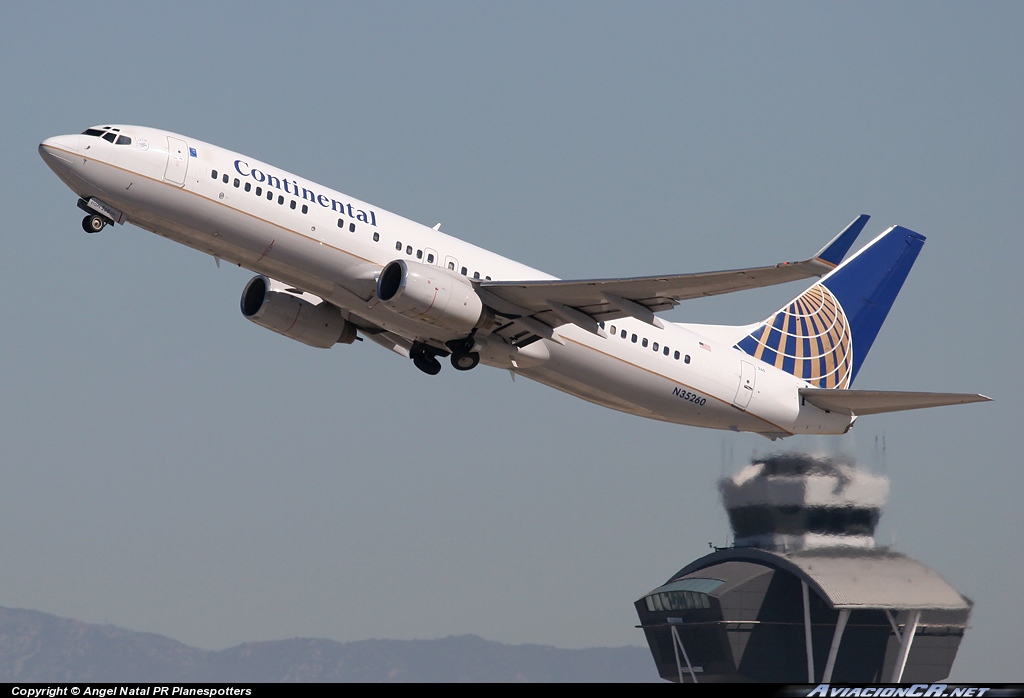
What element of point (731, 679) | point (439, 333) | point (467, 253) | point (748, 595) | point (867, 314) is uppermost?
point (867, 314)

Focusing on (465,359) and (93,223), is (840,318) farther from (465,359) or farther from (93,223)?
(93,223)

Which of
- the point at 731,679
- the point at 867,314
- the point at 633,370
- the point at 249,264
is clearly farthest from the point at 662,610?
the point at 249,264

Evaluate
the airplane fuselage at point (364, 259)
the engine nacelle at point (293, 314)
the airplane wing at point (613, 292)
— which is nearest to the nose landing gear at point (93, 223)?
the airplane fuselage at point (364, 259)

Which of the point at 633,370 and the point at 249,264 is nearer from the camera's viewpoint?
the point at 249,264

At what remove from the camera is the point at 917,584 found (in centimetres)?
5044

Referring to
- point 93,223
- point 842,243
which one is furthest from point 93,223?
point 842,243

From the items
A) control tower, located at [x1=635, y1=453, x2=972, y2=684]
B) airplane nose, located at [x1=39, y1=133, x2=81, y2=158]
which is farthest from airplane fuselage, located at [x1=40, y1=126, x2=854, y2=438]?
control tower, located at [x1=635, y1=453, x2=972, y2=684]

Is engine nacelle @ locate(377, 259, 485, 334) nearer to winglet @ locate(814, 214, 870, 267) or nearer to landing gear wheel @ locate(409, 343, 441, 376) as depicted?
landing gear wheel @ locate(409, 343, 441, 376)

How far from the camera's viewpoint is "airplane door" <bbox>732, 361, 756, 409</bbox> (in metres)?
35.5

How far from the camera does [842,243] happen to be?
100 feet

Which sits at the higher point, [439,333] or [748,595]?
[439,333]
